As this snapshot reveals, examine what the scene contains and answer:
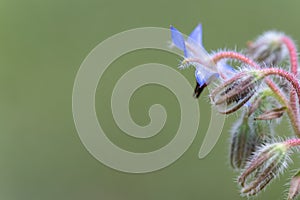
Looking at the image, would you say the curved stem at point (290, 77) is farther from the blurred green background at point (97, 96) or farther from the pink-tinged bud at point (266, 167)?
the blurred green background at point (97, 96)

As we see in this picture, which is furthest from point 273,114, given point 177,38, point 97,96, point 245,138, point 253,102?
point 97,96

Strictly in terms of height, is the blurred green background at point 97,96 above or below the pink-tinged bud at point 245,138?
above

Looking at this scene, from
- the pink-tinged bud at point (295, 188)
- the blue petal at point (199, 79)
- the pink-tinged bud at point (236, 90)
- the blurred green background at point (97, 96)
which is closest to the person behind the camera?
the pink-tinged bud at point (295, 188)

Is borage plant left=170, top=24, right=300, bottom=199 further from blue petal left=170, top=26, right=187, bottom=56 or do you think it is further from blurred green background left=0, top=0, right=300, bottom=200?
blurred green background left=0, top=0, right=300, bottom=200

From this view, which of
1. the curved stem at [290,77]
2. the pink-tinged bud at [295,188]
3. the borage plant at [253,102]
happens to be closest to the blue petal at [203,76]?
the borage plant at [253,102]

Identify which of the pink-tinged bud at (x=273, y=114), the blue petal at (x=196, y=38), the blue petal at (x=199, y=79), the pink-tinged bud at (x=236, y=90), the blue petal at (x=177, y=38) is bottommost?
the pink-tinged bud at (x=273, y=114)

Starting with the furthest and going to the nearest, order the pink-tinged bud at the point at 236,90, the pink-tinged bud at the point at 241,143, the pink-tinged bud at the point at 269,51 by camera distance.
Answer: the pink-tinged bud at the point at 269,51, the pink-tinged bud at the point at 241,143, the pink-tinged bud at the point at 236,90

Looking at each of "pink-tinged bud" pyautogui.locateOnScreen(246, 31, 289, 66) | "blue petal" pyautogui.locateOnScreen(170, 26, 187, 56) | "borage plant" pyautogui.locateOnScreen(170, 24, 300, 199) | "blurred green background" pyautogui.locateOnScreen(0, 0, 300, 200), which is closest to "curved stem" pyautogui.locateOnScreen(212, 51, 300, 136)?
"borage plant" pyautogui.locateOnScreen(170, 24, 300, 199)

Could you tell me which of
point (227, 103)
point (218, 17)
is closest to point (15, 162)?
point (218, 17)
